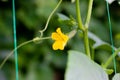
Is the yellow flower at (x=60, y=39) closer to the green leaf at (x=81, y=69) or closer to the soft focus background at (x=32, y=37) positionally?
the green leaf at (x=81, y=69)

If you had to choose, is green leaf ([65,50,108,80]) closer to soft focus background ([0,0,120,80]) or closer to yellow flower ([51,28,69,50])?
yellow flower ([51,28,69,50])

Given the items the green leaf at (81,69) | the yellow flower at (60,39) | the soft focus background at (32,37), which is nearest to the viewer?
the green leaf at (81,69)

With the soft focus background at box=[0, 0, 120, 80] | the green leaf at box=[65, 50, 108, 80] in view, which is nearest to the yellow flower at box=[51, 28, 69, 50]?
the green leaf at box=[65, 50, 108, 80]

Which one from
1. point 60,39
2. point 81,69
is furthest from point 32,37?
point 81,69

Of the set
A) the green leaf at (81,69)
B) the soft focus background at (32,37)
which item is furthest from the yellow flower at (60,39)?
the soft focus background at (32,37)

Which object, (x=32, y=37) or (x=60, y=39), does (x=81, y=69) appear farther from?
(x=32, y=37)

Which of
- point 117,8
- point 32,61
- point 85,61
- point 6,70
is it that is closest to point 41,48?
point 32,61

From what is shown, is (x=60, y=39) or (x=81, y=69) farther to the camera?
(x=60, y=39)

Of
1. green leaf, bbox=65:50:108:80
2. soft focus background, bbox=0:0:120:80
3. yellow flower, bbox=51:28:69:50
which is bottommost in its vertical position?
green leaf, bbox=65:50:108:80
